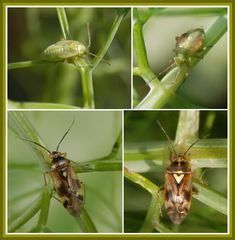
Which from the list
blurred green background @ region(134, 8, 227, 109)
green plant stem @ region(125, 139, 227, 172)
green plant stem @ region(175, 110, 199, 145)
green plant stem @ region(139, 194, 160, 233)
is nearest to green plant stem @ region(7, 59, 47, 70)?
blurred green background @ region(134, 8, 227, 109)

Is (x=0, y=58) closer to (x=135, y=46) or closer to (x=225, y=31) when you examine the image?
(x=135, y=46)

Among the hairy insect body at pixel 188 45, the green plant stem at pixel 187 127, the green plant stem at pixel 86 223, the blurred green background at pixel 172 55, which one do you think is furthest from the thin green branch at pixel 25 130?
the hairy insect body at pixel 188 45

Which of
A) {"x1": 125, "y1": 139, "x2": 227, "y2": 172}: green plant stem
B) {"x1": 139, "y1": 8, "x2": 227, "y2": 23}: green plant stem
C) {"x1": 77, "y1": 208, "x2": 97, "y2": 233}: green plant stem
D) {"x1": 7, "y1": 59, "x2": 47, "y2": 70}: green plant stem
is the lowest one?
{"x1": 77, "y1": 208, "x2": 97, "y2": 233}: green plant stem

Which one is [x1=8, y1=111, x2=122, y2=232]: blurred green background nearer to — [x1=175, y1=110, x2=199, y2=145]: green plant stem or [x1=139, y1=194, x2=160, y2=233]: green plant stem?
[x1=139, y1=194, x2=160, y2=233]: green plant stem

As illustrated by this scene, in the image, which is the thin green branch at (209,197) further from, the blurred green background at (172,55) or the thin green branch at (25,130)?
the thin green branch at (25,130)

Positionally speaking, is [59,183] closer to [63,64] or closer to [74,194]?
[74,194]

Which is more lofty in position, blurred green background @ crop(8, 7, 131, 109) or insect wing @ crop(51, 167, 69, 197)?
blurred green background @ crop(8, 7, 131, 109)
